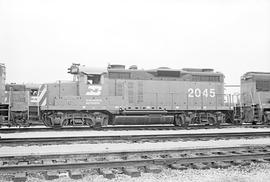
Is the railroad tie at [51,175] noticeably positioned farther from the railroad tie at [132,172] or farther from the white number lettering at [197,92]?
the white number lettering at [197,92]

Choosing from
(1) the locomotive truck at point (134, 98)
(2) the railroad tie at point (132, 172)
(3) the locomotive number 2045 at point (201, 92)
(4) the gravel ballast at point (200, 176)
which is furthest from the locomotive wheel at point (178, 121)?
(2) the railroad tie at point (132, 172)

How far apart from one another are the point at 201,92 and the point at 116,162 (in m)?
12.0

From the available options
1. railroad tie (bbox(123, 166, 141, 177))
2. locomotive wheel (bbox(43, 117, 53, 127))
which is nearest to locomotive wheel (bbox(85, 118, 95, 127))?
locomotive wheel (bbox(43, 117, 53, 127))

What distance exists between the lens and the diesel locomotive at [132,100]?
14.6 metres

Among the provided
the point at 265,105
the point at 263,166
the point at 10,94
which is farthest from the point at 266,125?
the point at 10,94

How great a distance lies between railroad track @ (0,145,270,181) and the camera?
565 cm

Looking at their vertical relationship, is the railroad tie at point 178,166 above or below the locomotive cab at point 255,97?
below

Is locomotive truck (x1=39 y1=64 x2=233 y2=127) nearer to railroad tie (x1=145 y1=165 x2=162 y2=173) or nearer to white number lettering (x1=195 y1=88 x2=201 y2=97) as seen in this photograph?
white number lettering (x1=195 y1=88 x2=201 y2=97)

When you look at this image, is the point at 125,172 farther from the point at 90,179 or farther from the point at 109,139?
the point at 109,139

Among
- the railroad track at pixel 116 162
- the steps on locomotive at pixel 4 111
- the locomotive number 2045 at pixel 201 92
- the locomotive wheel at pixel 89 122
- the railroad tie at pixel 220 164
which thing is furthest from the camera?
the locomotive number 2045 at pixel 201 92

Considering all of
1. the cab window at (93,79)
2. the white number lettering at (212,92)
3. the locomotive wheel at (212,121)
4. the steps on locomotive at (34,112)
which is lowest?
the locomotive wheel at (212,121)

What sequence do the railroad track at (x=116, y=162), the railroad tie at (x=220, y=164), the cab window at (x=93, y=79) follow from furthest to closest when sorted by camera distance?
the cab window at (x=93, y=79), the railroad tie at (x=220, y=164), the railroad track at (x=116, y=162)

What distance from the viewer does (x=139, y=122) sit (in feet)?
51.0

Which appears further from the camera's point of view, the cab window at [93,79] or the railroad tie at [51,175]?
the cab window at [93,79]
